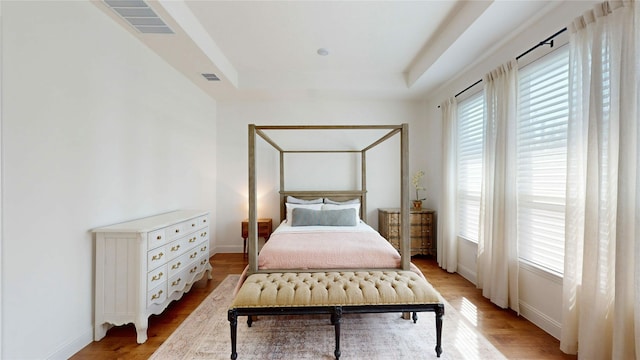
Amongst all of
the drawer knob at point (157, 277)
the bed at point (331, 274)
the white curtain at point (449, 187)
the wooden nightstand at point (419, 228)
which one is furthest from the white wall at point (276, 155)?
the drawer knob at point (157, 277)

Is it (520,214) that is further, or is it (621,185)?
(520,214)

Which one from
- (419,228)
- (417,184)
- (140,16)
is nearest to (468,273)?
(419,228)

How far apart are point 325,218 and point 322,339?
162 centimetres

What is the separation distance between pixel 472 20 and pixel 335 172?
2.75 meters

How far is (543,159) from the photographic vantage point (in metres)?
2.20

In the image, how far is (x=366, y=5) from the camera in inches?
92.7

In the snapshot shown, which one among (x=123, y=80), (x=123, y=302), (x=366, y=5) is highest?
(x=366, y=5)

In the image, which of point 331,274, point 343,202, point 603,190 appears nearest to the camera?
point 603,190

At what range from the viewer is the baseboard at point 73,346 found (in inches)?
68.3

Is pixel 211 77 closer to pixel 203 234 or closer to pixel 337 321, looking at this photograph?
pixel 203 234

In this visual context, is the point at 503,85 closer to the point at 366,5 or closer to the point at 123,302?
the point at 366,5

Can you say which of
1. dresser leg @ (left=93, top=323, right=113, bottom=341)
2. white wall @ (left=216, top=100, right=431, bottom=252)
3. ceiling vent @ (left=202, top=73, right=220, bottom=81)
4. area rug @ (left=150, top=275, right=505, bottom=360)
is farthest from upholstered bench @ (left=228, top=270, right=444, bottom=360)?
ceiling vent @ (left=202, top=73, right=220, bottom=81)

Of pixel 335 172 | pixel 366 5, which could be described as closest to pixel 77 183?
pixel 366 5

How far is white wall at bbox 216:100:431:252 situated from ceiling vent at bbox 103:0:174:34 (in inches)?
81.4
